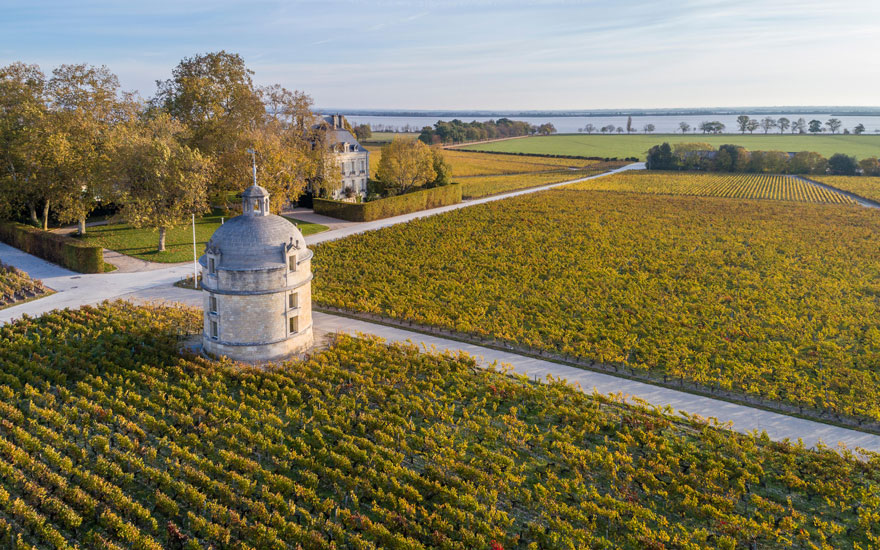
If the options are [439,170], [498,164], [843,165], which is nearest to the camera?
[439,170]

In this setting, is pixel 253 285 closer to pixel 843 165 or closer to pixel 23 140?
pixel 23 140

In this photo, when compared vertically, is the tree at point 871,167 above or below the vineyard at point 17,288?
above

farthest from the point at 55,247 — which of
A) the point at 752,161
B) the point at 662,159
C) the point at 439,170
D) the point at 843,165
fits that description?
the point at 843,165

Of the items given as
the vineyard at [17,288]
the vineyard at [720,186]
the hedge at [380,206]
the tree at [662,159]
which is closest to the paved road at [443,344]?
the vineyard at [17,288]

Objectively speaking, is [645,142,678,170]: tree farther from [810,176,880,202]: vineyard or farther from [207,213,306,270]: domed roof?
[207,213,306,270]: domed roof

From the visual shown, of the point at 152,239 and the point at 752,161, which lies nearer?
the point at 152,239

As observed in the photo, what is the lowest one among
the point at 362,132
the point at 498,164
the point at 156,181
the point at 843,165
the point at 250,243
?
the point at 250,243

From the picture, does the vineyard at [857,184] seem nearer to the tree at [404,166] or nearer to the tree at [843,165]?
the tree at [843,165]
